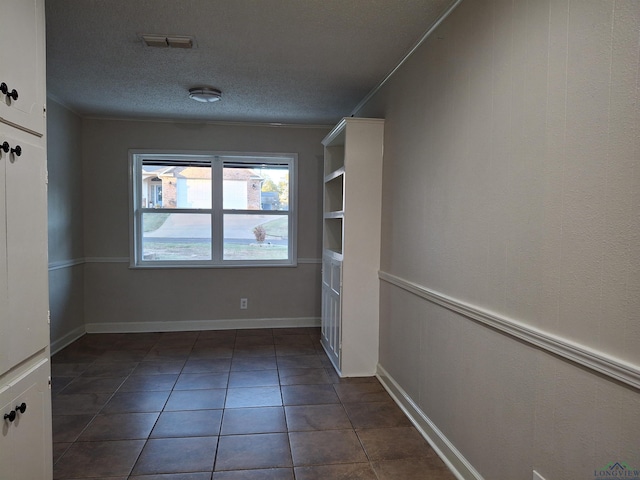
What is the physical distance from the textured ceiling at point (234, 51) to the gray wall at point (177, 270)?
548 mm

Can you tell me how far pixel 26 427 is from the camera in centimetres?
154

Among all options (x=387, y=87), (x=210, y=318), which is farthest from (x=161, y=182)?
(x=387, y=87)

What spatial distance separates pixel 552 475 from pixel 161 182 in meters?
4.50

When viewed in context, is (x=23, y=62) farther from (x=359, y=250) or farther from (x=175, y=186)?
(x=175, y=186)

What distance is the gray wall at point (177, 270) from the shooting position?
15.2ft

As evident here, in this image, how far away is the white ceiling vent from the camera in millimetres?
2531

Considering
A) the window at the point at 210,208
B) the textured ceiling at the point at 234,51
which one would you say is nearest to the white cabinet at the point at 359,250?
the textured ceiling at the point at 234,51

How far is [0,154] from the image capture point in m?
1.37

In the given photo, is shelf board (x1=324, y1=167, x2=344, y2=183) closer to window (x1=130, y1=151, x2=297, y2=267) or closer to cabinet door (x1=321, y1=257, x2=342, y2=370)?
cabinet door (x1=321, y1=257, x2=342, y2=370)

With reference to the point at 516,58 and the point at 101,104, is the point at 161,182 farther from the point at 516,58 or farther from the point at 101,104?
the point at 516,58

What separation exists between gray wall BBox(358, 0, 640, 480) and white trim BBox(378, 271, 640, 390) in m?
0.01

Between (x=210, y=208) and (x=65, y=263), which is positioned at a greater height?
(x=210, y=208)

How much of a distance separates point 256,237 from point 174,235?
94 cm
